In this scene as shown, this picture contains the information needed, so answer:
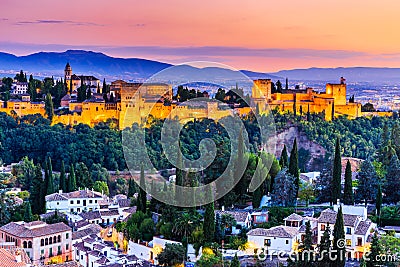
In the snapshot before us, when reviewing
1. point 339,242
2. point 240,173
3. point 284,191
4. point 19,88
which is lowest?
point 339,242

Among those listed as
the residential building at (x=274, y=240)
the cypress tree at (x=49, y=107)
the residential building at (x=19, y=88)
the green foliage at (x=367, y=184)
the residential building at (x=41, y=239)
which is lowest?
the residential building at (x=41, y=239)

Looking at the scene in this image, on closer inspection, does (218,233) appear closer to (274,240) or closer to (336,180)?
(274,240)

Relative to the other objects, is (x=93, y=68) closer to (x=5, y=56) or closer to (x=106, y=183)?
(x=5, y=56)

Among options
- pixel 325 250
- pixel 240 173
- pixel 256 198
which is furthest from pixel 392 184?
pixel 325 250

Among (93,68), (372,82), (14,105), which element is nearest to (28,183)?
(14,105)

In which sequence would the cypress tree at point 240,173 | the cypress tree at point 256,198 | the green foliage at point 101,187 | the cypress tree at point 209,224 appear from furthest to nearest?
the green foliage at point 101,187 < the cypress tree at point 240,173 < the cypress tree at point 256,198 < the cypress tree at point 209,224

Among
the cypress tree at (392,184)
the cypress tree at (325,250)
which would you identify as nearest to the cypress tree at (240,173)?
the cypress tree at (392,184)

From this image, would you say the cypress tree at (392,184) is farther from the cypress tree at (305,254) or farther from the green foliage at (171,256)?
the green foliage at (171,256)
